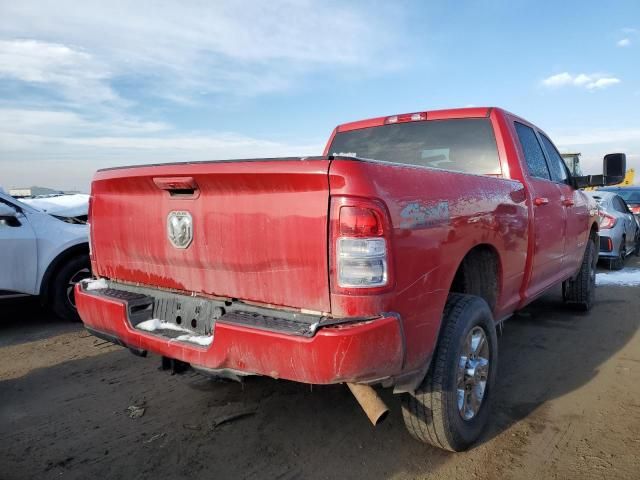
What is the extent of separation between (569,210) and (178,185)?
11.7 feet

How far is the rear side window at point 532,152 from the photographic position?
12.4ft

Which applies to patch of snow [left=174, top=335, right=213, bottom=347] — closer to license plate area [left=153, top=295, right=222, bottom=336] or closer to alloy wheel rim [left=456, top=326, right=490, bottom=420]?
license plate area [left=153, top=295, right=222, bottom=336]

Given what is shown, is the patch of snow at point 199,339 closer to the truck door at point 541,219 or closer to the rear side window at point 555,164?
the truck door at point 541,219

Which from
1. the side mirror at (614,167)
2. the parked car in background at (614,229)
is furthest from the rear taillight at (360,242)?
the parked car in background at (614,229)

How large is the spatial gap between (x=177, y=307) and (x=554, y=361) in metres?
3.11

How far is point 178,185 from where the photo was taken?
2.40 metres

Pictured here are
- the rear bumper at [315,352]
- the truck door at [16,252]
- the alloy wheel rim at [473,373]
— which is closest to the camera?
the rear bumper at [315,352]

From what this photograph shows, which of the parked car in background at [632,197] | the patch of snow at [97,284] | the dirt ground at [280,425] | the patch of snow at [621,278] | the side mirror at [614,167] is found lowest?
the patch of snow at [621,278]

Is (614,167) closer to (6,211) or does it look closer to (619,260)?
(619,260)

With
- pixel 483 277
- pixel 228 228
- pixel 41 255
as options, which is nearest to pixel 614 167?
pixel 483 277

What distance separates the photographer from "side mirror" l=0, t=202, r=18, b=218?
5000 mm

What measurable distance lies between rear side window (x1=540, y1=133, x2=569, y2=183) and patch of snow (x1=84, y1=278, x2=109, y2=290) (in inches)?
145

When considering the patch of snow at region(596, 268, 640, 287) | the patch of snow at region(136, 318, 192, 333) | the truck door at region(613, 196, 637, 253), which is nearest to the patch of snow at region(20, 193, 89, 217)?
the patch of snow at region(136, 318, 192, 333)

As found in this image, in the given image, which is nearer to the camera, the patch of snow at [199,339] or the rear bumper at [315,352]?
the rear bumper at [315,352]
